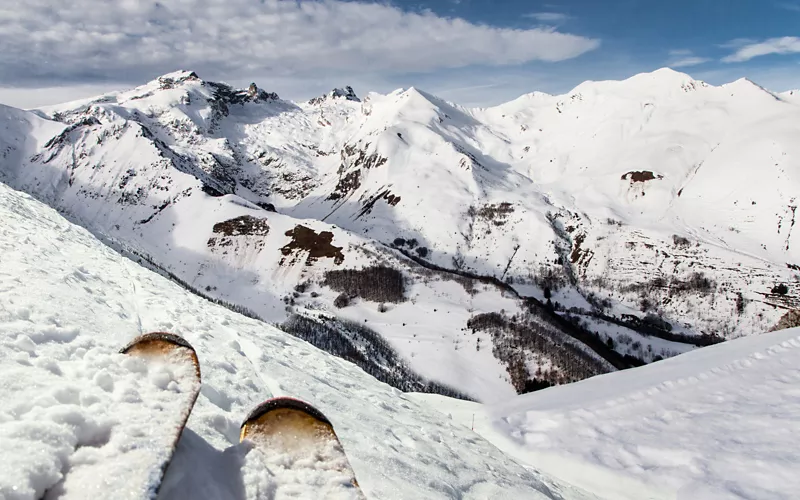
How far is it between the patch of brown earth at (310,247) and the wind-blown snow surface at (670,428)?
107m

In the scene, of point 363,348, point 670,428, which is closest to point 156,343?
point 670,428

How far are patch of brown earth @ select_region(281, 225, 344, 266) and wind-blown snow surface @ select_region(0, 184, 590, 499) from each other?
107 meters

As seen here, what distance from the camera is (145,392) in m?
5.08

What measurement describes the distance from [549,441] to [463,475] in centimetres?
607

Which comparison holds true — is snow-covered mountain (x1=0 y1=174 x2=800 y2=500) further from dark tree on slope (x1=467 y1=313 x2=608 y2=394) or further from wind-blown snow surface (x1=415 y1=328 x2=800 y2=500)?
dark tree on slope (x1=467 y1=313 x2=608 y2=394)

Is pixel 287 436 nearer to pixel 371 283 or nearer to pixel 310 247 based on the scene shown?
pixel 371 283

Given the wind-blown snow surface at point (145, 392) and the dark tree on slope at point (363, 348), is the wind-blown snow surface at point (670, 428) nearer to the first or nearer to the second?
the wind-blown snow surface at point (145, 392)

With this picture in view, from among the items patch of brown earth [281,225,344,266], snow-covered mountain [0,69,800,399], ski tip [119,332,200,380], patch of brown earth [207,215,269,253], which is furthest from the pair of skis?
patch of brown earth [207,215,269,253]

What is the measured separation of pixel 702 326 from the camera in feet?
440

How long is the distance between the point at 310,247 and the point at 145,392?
4903 inches

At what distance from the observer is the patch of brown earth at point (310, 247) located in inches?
4882

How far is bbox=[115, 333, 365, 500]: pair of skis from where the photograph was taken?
468cm

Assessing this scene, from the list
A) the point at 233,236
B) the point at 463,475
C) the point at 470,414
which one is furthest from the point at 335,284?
the point at 463,475

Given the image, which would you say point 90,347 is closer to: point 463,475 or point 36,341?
point 36,341
